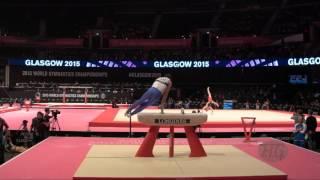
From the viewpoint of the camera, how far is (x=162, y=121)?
968 centimetres

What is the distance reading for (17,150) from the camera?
13.1 meters

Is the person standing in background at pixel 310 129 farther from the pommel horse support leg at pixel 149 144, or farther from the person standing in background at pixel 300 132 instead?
the pommel horse support leg at pixel 149 144

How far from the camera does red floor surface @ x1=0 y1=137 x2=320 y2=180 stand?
26.2ft

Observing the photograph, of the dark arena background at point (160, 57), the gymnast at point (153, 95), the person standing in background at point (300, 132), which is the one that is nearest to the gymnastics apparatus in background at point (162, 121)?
the gymnast at point (153, 95)

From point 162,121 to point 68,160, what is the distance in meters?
2.28

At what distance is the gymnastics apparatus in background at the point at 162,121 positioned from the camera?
970cm

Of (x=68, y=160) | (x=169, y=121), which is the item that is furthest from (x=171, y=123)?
(x=68, y=160)

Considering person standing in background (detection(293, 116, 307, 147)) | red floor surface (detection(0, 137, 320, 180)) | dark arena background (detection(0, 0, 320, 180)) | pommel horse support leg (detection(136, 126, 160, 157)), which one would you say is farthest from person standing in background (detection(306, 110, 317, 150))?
pommel horse support leg (detection(136, 126, 160, 157))

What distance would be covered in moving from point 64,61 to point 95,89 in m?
3.42

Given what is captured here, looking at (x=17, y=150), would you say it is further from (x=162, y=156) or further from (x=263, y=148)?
(x=263, y=148)

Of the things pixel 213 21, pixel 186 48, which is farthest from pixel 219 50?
pixel 213 21

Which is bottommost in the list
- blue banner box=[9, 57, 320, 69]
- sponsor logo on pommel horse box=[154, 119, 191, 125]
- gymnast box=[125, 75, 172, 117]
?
sponsor logo on pommel horse box=[154, 119, 191, 125]

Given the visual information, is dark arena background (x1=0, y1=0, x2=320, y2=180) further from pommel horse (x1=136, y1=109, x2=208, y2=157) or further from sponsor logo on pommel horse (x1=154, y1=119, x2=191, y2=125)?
sponsor logo on pommel horse (x1=154, y1=119, x2=191, y2=125)

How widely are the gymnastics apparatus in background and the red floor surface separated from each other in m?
1.51
